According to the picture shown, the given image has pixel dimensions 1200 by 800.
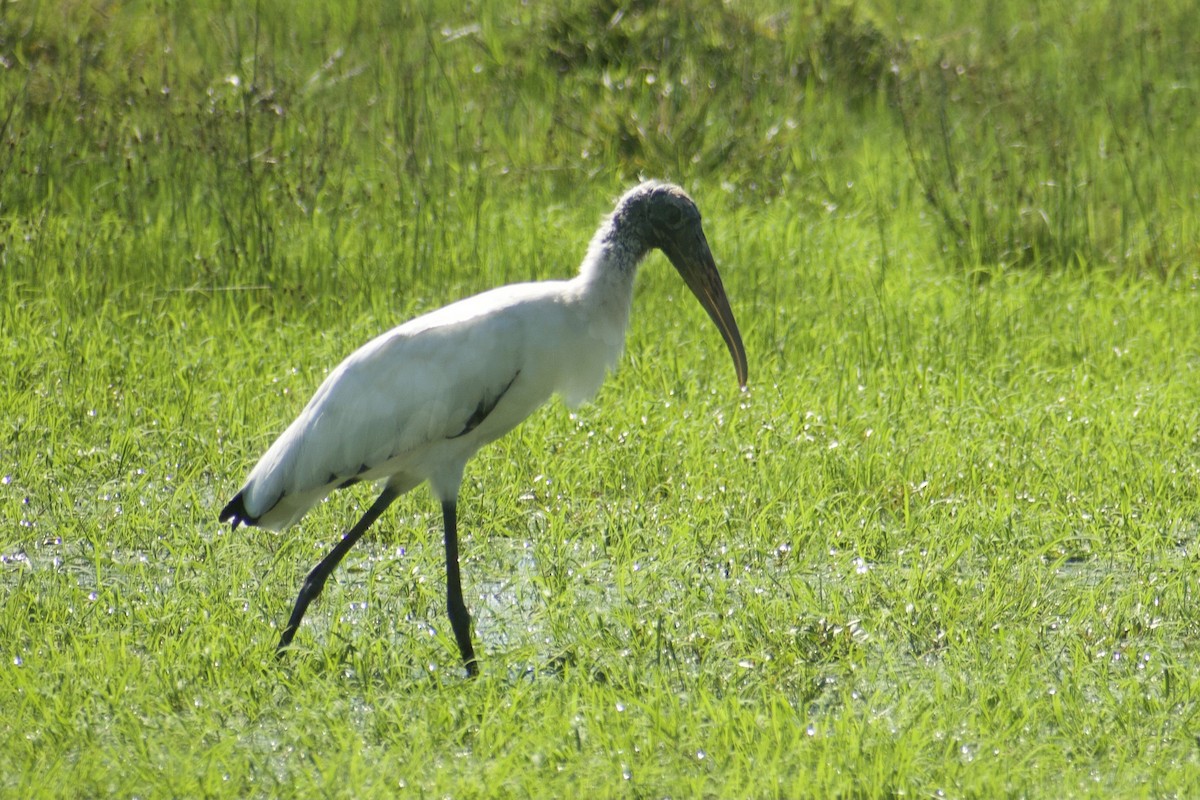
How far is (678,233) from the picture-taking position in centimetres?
418

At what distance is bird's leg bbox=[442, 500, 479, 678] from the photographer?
12.7ft

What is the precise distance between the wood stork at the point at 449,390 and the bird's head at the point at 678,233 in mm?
12

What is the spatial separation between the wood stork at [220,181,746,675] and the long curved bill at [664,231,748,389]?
0.54 feet

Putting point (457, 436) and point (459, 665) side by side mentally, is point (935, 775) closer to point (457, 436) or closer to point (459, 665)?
point (459, 665)

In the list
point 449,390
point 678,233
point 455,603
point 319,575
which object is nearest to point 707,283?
point 678,233

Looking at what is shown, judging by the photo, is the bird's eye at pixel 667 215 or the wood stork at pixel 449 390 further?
the bird's eye at pixel 667 215

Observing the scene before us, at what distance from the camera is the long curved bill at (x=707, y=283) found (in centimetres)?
422

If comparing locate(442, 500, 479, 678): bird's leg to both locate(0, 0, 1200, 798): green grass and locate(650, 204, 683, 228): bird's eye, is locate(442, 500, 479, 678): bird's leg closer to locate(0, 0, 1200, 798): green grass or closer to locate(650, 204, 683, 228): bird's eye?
locate(0, 0, 1200, 798): green grass

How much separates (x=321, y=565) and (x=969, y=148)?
18.4 ft

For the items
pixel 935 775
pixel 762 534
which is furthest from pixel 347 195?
pixel 935 775

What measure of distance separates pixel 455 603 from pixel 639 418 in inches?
70.6

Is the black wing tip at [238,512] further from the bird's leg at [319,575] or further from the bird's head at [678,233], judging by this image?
the bird's head at [678,233]

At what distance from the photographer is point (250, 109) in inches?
271

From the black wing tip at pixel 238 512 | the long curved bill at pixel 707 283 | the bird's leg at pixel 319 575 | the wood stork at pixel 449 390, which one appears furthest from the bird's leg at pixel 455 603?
the long curved bill at pixel 707 283
